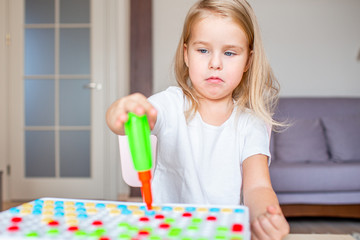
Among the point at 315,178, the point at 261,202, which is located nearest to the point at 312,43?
the point at 315,178

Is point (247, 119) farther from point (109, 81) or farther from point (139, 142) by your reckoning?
point (109, 81)

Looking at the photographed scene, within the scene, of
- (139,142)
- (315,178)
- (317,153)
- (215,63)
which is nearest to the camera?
(139,142)

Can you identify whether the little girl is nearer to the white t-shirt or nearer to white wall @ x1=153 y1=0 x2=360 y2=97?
the white t-shirt

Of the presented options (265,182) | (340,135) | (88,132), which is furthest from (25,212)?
(88,132)

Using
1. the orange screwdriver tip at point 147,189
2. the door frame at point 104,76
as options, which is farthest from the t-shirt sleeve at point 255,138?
the door frame at point 104,76

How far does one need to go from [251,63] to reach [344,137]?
201 cm

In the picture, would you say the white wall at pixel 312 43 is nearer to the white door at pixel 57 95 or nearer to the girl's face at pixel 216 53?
the white door at pixel 57 95

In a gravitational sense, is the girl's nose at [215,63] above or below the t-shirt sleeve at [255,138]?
above

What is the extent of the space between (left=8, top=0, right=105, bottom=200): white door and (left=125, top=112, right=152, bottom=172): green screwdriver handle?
2960mm

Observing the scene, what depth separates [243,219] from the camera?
0.43 m

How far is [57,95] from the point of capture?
3.33 metres

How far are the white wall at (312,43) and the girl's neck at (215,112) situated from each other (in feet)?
7.55

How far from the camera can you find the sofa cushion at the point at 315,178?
238cm

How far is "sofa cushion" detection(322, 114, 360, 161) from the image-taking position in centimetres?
263
